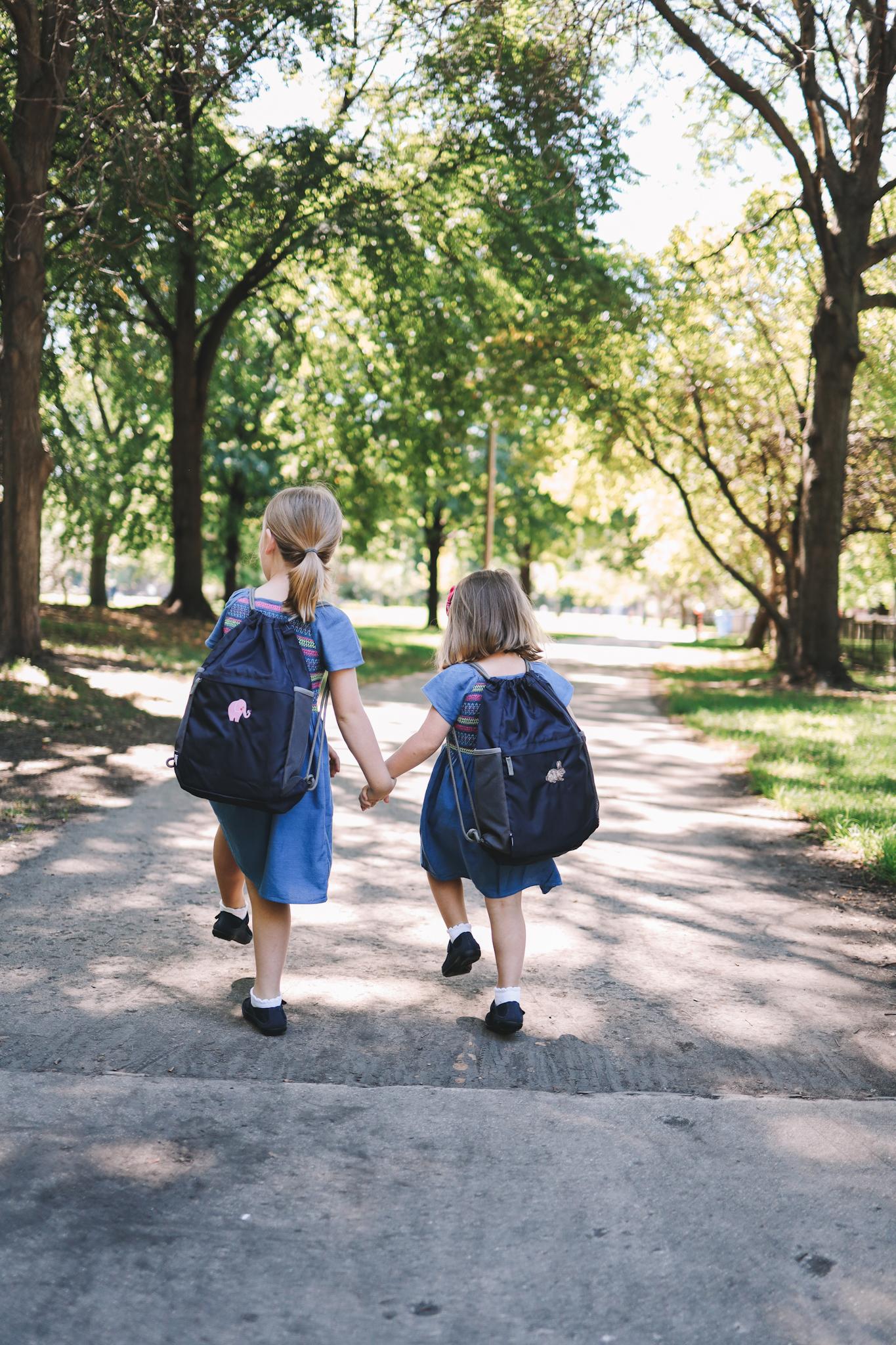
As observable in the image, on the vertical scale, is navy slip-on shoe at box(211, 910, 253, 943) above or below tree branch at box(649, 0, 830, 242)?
below

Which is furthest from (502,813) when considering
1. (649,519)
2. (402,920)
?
(649,519)

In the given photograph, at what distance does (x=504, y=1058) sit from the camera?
3.66m

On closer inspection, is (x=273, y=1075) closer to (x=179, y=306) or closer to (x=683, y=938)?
(x=683, y=938)

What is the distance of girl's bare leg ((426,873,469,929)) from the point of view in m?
4.19

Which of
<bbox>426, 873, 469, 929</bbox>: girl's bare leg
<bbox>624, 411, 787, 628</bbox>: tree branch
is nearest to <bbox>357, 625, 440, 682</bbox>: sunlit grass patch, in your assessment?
<bbox>624, 411, 787, 628</bbox>: tree branch

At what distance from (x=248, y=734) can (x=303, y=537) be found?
26.6 inches

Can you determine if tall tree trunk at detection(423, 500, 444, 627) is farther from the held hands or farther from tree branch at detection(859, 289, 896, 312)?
the held hands

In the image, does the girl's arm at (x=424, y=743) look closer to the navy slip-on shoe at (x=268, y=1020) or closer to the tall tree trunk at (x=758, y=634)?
the navy slip-on shoe at (x=268, y=1020)

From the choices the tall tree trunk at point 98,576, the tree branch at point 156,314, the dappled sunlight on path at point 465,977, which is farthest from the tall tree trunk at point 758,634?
the dappled sunlight on path at point 465,977

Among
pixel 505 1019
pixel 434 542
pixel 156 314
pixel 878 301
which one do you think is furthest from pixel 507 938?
pixel 434 542

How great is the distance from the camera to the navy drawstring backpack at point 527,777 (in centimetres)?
375

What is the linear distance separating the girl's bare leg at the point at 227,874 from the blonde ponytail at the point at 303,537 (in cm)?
94

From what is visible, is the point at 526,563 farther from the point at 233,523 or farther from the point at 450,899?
the point at 450,899

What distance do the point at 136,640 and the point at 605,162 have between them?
31.5ft
